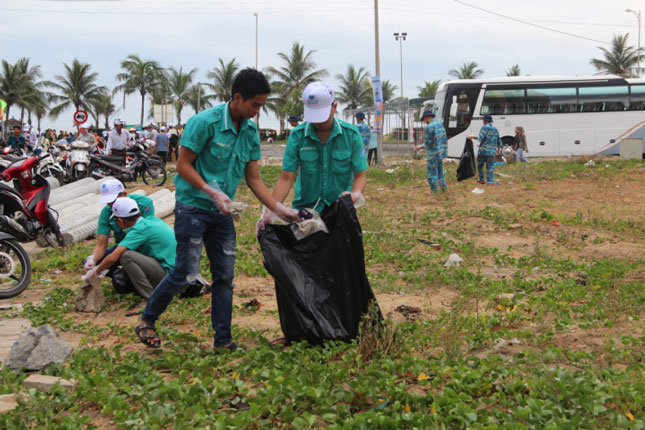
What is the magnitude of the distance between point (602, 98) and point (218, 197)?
22349 millimetres

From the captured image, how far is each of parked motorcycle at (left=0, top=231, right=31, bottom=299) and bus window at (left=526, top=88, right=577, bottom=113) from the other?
66.0 ft

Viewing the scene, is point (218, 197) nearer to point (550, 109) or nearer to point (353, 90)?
point (550, 109)

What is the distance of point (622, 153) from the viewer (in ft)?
63.5

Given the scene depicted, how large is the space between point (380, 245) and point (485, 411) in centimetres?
515

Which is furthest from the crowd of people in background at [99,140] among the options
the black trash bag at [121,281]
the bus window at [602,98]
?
the bus window at [602,98]

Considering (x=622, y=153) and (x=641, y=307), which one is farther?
(x=622, y=153)

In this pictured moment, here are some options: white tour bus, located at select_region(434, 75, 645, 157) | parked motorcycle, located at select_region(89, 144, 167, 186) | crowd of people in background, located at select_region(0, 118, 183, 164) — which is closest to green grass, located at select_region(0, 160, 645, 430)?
parked motorcycle, located at select_region(89, 144, 167, 186)

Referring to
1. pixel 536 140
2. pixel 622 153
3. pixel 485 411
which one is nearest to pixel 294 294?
pixel 485 411

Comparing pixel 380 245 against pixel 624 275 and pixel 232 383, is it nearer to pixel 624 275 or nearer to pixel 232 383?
pixel 624 275

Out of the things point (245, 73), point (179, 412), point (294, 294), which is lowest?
point (179, 412)

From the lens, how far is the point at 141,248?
17.9ft

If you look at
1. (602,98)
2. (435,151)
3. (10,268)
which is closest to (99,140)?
(435,151)

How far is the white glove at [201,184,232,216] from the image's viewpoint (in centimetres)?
363

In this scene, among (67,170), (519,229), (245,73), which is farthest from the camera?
(67,170)
